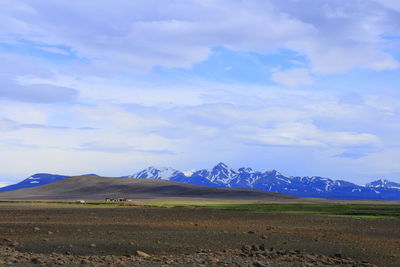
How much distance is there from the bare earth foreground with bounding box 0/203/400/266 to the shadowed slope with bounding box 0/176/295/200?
117837 mm

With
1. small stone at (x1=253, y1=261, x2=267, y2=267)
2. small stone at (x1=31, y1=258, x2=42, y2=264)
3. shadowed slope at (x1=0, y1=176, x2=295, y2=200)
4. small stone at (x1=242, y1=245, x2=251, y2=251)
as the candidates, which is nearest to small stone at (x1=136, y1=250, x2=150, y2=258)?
small stone at (x1=31, y1=258, x2=42, y2=264)

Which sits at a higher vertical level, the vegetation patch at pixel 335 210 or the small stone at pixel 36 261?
the vegetation patch at pixel 335 210

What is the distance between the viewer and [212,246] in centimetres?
2712

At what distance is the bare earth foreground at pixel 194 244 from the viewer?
2327 centimetres

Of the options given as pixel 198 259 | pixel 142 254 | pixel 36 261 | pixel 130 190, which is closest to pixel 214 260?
pixel 198 259

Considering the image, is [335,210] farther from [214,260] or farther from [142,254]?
[214,260]

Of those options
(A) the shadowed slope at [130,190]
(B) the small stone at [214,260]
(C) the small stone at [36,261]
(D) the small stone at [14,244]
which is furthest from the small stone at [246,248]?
(A) the shadowed slope at [130,190]

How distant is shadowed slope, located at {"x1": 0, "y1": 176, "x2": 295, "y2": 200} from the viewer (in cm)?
15825

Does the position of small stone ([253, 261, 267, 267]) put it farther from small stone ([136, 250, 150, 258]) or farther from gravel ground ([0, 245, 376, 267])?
small stone ([136, 250, 150, 258])

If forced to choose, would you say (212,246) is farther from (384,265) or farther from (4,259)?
(4,259)

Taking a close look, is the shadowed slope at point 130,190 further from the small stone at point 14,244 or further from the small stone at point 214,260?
the small stone at point 214,260

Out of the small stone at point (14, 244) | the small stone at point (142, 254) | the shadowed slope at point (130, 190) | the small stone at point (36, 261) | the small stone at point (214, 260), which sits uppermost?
the shadowed slope at point (130, 190)

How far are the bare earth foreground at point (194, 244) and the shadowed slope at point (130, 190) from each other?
118 metres

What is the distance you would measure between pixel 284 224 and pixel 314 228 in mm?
3299
